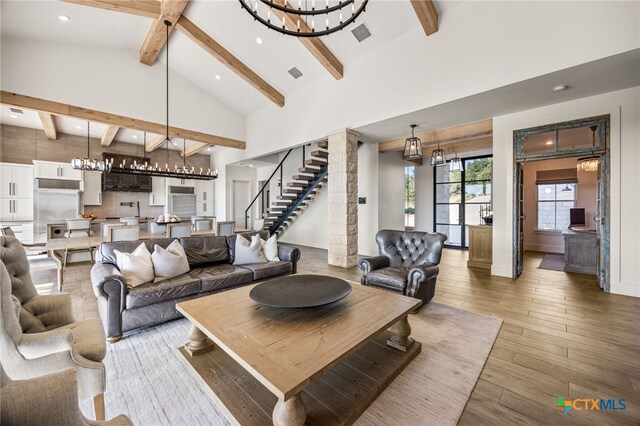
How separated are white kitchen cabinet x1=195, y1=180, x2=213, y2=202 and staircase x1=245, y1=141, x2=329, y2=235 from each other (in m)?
2.48

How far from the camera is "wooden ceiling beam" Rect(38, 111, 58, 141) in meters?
5.78

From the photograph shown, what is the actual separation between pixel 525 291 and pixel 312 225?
5756 millimetres

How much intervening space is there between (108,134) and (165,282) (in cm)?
663

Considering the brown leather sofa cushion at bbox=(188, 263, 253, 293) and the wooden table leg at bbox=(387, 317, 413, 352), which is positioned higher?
the brown leather sofa cushion at bbox=(188, 263, 253, 293)

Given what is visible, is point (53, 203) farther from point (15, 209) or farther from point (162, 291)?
point (162, 291)

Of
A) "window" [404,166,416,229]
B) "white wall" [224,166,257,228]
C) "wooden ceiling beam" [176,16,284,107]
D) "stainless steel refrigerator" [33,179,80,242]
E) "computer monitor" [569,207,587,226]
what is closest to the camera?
"wooden ceiling beam" [176,16,284,107]

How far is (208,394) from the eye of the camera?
1.82 meters

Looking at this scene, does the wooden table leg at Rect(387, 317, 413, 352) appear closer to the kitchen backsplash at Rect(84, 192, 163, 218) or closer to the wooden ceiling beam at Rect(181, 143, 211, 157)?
the wooden ceiling beam at Rect(181, 143, 211, 157)

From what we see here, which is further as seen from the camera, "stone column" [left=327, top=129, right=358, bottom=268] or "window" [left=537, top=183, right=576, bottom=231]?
"window" [left=537, top=183, right=576, bottom=231]

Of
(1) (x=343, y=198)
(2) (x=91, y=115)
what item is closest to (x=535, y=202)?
(1) (x=343, y=198)

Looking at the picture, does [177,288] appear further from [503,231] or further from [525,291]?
[503,231]

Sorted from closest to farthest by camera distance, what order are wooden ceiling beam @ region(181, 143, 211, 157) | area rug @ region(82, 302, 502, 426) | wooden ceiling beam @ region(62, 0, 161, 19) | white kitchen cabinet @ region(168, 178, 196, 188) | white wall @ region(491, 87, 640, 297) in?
area rug @ region(82, 302, 502, 426)
white wall @ region(491, 87, 640, 297)
wooden ceiling beam @ region(62, 0, 161, 19)
wooden ceiling beam @ region(181, 143, 211, 157)
white kitchen cabinet @ region(168, 178, 196, 188)

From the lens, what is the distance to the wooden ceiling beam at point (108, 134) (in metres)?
6.68

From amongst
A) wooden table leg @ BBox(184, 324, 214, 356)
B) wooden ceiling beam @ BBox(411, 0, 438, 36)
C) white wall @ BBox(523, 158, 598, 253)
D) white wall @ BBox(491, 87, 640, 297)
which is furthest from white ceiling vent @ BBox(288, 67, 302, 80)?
white wall @ BBox(523, 158, 598, 253)
